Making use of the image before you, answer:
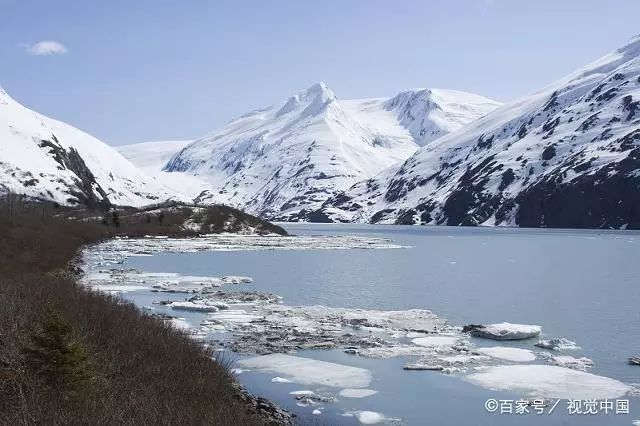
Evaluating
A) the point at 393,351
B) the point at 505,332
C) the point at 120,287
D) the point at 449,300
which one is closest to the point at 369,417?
the point at 393,351

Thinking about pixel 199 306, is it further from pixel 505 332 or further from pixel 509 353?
pixel 509 353

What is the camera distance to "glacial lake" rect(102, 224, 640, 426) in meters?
18.7

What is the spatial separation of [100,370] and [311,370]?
895 cm

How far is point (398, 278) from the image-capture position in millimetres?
56844

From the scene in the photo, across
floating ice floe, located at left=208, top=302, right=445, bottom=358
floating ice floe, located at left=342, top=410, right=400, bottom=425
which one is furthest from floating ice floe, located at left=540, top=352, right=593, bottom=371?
floating ice floe, located at left=342, top=410, right=400, bottom=425

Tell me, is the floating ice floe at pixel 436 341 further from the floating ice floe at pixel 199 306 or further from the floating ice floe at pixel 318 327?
the floating ice floe at pixel 199 306

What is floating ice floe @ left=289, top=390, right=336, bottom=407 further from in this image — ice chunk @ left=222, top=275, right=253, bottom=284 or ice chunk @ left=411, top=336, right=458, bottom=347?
ice chunk @ left=222, top=275, right=253, bottom=284

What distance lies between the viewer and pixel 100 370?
15.6 meters

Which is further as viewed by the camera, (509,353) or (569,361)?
(509,353)

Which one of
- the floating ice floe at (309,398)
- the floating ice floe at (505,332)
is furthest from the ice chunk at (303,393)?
the floating ice floe at (505,332)

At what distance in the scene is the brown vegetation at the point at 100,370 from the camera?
12.0m

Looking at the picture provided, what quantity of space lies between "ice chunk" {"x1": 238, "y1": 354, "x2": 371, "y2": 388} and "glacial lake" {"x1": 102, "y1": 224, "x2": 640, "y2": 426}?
2.03 ft

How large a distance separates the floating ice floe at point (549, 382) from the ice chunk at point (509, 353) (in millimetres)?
1459

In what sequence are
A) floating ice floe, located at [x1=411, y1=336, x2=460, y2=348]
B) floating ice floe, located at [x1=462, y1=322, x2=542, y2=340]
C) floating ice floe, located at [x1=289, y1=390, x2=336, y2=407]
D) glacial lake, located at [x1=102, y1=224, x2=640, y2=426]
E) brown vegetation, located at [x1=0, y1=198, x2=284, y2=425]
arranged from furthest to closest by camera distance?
floating ice floe, located at [x1=462, y1=322, x2=542, y2=340] → floating ice floe, located at [x1=411, y1=336, x2=460, y2=348] → floating ice floe, located at [x1=289, y1=390, x2=336, y2=407] → glacial lake, located at [x1=102, y1=224, x2=640, y2=426] → brown vegetation, located at [x1=0, y1=198, x2=284, y2=425]
